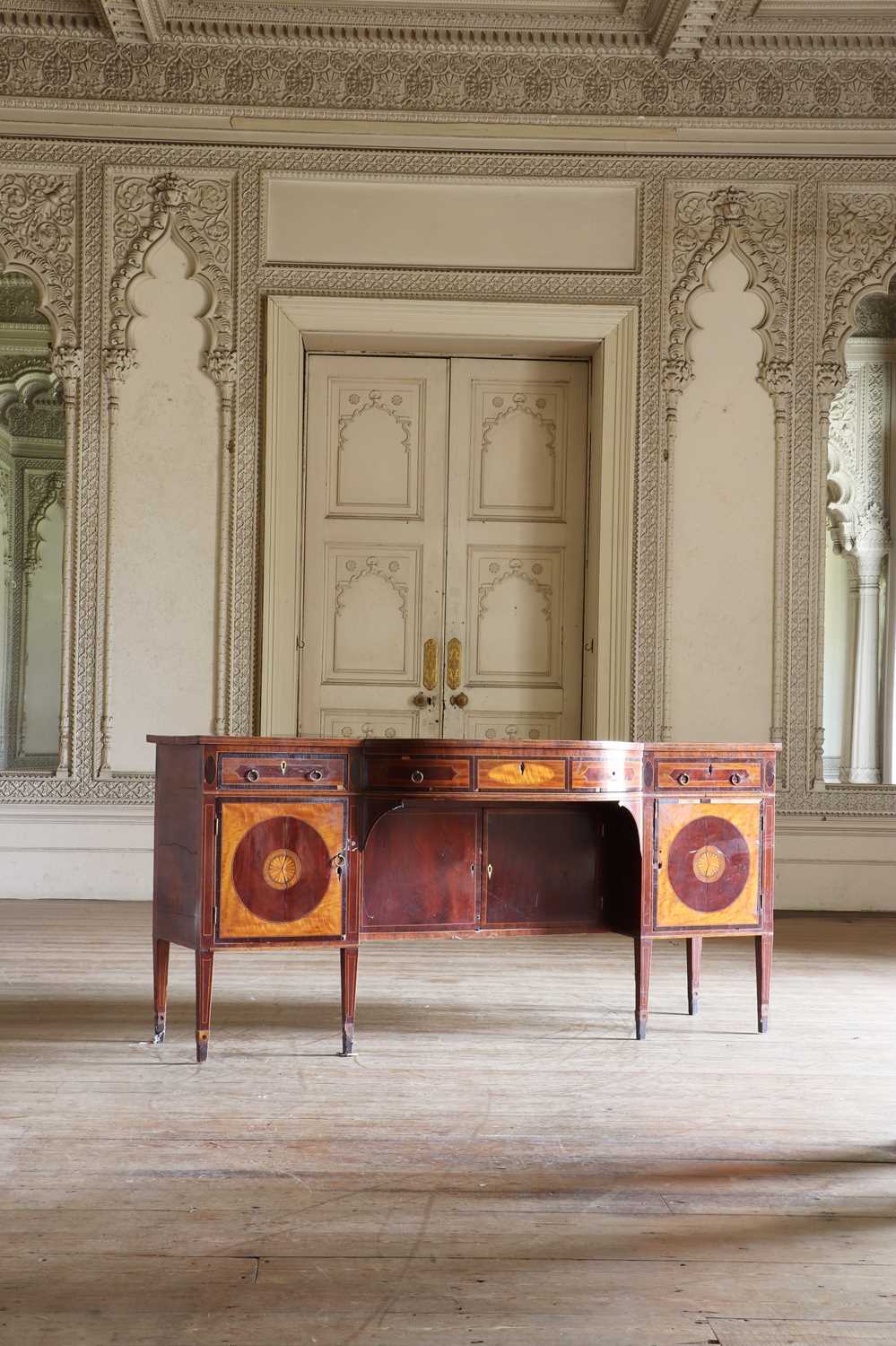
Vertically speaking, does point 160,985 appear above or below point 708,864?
below

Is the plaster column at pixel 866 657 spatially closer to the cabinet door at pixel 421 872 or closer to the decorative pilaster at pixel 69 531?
the decorative pilaster at pixel 69 531

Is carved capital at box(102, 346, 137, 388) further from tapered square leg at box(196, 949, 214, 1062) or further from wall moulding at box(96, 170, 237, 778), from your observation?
tapered square leg at box(196, 949, 214, 1062)

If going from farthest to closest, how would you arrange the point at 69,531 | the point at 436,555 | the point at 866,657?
the point at 866,657, the point at 436,555, the point at 69,531

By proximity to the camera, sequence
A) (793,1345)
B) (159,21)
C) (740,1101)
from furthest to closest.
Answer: (159,21)
(740,1101)
(793,1345)

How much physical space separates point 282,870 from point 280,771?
28 centimetres

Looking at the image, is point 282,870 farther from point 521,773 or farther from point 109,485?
point 109,485

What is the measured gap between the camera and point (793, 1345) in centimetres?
179

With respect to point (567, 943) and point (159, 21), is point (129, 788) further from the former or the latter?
point (159, 21)

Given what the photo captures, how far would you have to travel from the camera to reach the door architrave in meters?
6.52

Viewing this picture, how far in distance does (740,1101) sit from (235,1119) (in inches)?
48.1

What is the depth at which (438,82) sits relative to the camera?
6605 mm

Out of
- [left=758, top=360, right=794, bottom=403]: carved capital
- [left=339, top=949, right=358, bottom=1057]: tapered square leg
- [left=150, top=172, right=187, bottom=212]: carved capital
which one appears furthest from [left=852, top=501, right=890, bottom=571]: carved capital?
[left=339, top=949, right=358, bottom=1057]: tapered square leg

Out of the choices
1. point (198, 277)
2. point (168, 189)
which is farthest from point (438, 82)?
point (198, 277)

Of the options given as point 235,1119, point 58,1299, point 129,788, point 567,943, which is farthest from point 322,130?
point 58,1299
